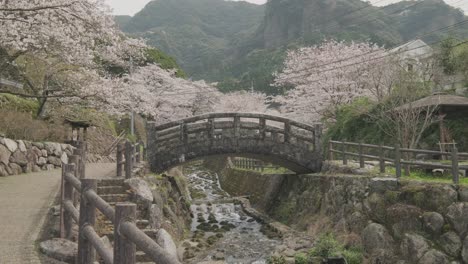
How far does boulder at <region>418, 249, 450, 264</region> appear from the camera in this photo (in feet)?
27.7

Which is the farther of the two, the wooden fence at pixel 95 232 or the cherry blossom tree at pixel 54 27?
the cherry blossom tree at pixel 54 27

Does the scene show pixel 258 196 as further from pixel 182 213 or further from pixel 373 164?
A: pixel 373 164

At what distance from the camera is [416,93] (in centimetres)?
1870

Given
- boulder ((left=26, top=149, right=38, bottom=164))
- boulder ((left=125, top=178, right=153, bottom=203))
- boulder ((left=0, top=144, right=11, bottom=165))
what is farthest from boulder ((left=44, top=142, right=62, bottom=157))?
boulder ((left=125, top=178, right=153, bottom=203))

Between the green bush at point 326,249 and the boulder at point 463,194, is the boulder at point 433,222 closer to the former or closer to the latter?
the boulder at point 463,194

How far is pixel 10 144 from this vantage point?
43.7 ft

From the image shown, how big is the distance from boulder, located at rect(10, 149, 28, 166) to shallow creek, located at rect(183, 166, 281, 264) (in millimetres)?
6447

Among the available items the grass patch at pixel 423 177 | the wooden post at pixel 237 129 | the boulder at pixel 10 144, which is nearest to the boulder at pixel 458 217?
the grass patch at pixel 423 177

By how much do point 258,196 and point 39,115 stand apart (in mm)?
11843

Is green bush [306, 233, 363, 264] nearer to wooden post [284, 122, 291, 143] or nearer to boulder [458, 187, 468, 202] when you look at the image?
boulder [458, 187, 468, 202]

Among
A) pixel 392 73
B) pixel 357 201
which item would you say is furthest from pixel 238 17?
pixel 357 201

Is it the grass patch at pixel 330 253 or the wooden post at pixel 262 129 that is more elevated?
the wooden post at pixel 262 129

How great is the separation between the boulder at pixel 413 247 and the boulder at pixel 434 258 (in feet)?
0.42

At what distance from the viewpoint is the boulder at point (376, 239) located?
9641 millimetres
